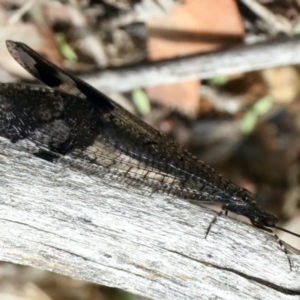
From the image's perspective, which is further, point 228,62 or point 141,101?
point 141,101

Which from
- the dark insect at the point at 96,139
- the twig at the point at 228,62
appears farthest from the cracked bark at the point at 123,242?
the twig at the point at 228,62

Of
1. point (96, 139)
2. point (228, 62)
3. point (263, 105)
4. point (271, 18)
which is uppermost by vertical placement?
point (271, 18)

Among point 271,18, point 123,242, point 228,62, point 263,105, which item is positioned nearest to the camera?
point 123,242

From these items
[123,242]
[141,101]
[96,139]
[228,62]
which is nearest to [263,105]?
[228,62]

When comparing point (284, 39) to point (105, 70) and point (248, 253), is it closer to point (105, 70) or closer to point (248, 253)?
point (105, 70)

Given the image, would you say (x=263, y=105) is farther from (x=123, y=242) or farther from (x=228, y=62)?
(x=123, y=242)

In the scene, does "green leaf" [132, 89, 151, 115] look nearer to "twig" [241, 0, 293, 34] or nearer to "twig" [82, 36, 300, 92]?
"twig" [82, 36, 300, 92]

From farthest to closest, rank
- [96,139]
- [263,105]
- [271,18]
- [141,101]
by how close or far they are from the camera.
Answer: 1. [263,105]
2. [141,101]
3. [271,18]
4. [96,139]

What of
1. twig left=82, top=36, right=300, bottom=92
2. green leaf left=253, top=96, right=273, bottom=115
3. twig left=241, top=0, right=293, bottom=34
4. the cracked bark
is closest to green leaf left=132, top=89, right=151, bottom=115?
twig left=82, top=36, right=300, bottom=92
